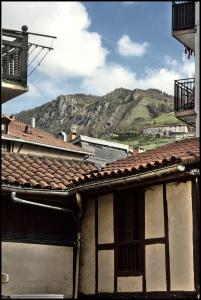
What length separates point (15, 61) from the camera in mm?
14922

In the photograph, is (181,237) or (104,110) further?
(104,110)

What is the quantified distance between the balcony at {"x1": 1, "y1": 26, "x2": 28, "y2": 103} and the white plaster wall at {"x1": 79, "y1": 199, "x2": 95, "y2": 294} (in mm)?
3385

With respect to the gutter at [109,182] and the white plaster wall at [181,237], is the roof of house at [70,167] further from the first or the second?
the white plaster wall at [181,237]

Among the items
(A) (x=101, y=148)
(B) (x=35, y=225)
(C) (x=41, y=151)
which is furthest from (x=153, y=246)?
(A) (x=101, y=148)

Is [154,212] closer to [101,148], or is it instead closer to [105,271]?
[105,271]

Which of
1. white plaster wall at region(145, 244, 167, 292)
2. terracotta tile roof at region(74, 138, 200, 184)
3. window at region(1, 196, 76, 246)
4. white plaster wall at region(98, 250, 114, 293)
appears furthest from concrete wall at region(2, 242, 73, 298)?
white plaster wall at region(145, 244, 167, 292)

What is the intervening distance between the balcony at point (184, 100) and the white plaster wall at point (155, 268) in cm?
846

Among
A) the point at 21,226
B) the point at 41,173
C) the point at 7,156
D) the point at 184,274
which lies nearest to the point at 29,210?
the point at 21,226

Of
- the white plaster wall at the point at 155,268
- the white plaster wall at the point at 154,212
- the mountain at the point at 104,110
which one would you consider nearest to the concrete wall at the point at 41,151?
the white plaster wall at the point at 154,212

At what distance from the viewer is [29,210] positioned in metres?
14.0

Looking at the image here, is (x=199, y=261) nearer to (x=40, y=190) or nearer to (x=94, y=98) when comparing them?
(x=40, y=190)

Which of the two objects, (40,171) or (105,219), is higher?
(40,171)

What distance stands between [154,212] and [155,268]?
3.95 feet

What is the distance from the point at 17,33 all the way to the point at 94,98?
147 m
